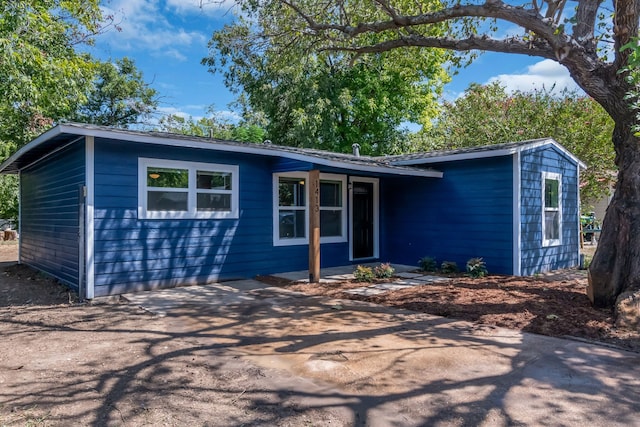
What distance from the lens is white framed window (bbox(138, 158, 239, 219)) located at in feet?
23.7

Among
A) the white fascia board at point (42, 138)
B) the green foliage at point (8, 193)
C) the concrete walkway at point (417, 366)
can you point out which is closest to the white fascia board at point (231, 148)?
the white fascia board at point (42, 138)

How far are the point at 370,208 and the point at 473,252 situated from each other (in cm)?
281

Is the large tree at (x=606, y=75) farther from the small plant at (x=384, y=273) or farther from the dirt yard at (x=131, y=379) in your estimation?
the dirt yard at (x=131, y=379)

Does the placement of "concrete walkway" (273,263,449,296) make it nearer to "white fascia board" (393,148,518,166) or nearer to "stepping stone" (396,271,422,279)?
"stepping stone" (396,271,422,279)

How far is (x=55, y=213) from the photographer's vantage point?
8.55 m

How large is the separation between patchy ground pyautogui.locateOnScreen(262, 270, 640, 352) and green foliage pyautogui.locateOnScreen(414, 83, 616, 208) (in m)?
7.04

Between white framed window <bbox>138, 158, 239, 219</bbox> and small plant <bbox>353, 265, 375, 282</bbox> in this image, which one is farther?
small plant <bbox>353, 265, 375, 282</bbox>

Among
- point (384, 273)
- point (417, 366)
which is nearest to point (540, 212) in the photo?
point (384, 273)

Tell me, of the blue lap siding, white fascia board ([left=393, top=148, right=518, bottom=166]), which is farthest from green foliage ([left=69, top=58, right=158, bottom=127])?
white fascia board ([left=393, top=148, right=518, bottom=166])

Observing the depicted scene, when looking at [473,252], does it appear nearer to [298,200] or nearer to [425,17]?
[298,200]

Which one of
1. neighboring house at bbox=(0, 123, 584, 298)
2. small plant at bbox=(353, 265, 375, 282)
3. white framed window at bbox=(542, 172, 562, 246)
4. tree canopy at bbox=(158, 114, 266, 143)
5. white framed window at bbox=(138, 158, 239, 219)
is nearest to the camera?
neighboring house at bbox=(0, 123, 584, 298)

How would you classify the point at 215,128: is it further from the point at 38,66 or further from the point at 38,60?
the point at 38,60

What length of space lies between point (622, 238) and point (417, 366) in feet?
12.0

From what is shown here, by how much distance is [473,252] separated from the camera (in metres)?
9.09
